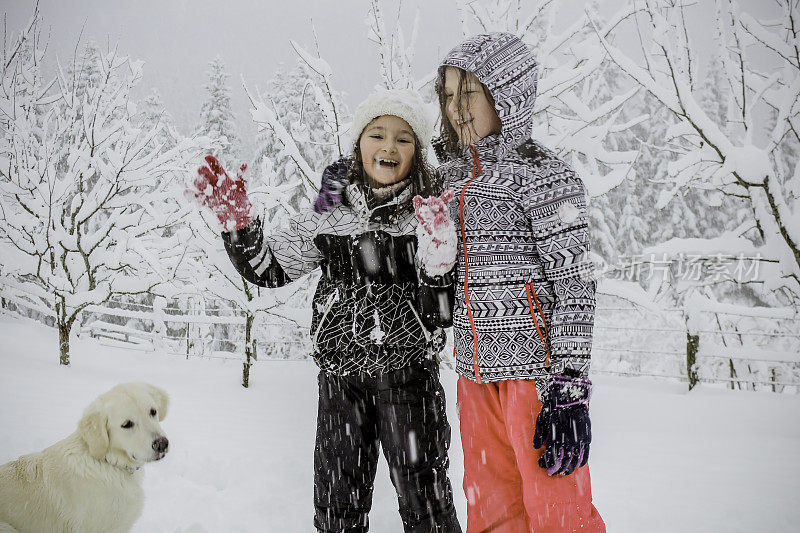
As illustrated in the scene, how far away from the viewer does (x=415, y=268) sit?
177cm

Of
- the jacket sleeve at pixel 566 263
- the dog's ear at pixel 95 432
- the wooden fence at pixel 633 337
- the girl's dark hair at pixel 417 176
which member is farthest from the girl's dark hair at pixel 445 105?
the wooden fence at pixel 633 337

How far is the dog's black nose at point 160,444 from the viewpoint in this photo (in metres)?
2.06

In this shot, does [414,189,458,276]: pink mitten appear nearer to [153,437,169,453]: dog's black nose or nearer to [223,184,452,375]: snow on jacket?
[223,184,452,375]: snow on jacket

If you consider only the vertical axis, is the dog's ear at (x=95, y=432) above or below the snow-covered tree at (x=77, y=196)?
below

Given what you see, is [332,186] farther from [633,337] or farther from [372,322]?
[633,337]

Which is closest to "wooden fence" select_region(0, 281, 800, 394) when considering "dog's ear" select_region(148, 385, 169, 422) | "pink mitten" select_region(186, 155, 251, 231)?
"dog's ear" select_region(148, 385, 169, 422)

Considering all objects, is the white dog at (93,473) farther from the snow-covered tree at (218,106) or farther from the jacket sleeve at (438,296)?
the snow-covered tree at (218,106)

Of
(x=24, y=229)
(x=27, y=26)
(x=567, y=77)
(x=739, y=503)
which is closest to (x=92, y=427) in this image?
(x=739, y=503)

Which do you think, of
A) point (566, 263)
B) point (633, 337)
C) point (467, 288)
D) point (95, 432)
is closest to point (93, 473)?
point (95, 432)

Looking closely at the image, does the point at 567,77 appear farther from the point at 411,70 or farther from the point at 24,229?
the point at 24,229

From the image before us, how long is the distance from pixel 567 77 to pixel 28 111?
339 inches

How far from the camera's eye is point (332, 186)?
6.25ft

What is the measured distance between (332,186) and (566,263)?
1.01 m

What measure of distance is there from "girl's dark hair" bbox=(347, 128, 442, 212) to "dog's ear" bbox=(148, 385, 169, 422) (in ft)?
4.69
